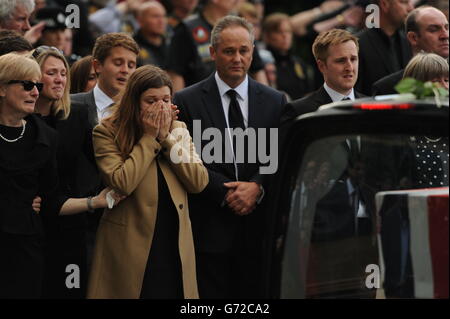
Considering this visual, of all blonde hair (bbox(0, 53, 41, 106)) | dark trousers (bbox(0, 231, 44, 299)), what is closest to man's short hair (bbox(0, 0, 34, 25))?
blonde hair (bbox(0, 53, 41, 106))

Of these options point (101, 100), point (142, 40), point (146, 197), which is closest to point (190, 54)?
point (142, 40)

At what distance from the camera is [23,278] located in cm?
713

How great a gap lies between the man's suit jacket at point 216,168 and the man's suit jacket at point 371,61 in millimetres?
1671

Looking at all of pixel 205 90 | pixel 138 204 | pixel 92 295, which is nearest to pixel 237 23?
pixel 205 90

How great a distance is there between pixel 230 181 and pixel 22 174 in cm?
156

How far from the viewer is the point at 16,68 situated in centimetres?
734

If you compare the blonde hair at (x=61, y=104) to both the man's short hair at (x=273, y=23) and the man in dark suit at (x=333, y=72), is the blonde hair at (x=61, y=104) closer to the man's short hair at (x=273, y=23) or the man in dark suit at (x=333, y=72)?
the man in dark suit at (x=333, y=72)

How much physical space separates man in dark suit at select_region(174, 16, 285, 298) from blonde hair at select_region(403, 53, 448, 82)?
996mm

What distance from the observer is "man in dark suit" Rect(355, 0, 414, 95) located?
32.5 ft

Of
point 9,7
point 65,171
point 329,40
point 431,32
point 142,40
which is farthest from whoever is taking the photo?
point 142,40

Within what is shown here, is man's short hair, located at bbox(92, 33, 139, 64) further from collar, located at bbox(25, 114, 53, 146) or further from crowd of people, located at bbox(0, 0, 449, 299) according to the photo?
collar, located at bbox(25, 114, 53, 146)

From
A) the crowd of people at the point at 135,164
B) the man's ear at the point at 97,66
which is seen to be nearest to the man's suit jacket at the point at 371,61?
the crowd of people at the point at 135,164

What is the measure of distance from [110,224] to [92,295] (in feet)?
1.56

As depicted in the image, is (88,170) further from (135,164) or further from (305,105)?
(305,105)
